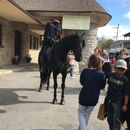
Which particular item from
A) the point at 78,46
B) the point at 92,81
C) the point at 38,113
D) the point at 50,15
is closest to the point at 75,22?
the point at 50,15

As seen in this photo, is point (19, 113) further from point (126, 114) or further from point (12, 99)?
point (126, 114)

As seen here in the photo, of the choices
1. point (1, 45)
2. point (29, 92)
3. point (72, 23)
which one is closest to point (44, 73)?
point (29, 92)

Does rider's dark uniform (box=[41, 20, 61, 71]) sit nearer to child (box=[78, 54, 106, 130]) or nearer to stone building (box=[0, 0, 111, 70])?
child (box=[78, 54, 106, 130])

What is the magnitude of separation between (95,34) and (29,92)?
881 cm

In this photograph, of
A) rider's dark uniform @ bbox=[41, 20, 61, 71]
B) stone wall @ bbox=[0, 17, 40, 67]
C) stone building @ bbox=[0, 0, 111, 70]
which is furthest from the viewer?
stone wall @ bbox=[0, 17, 40, 67]

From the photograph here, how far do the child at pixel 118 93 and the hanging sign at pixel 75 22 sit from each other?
10.4 metres

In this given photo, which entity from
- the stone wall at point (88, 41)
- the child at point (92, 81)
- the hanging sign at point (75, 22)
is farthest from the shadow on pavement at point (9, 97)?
the stone wall at point (88, 41)

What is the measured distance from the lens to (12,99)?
19.7 ft

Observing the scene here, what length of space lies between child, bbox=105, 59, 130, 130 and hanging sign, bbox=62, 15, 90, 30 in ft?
34.0

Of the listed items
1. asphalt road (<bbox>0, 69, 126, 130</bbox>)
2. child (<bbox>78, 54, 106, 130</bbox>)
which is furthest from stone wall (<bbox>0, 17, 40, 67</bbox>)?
child (<bbox>78, 54, 106, 130</bbox>)

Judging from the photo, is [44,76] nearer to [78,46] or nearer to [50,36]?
[50,36]

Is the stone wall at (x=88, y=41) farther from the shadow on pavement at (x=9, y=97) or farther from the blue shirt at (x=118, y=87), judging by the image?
the blue shirt at (x=118, y=87)

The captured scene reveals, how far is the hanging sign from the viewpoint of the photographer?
13.2 meters

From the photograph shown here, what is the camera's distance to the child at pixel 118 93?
3.10m
